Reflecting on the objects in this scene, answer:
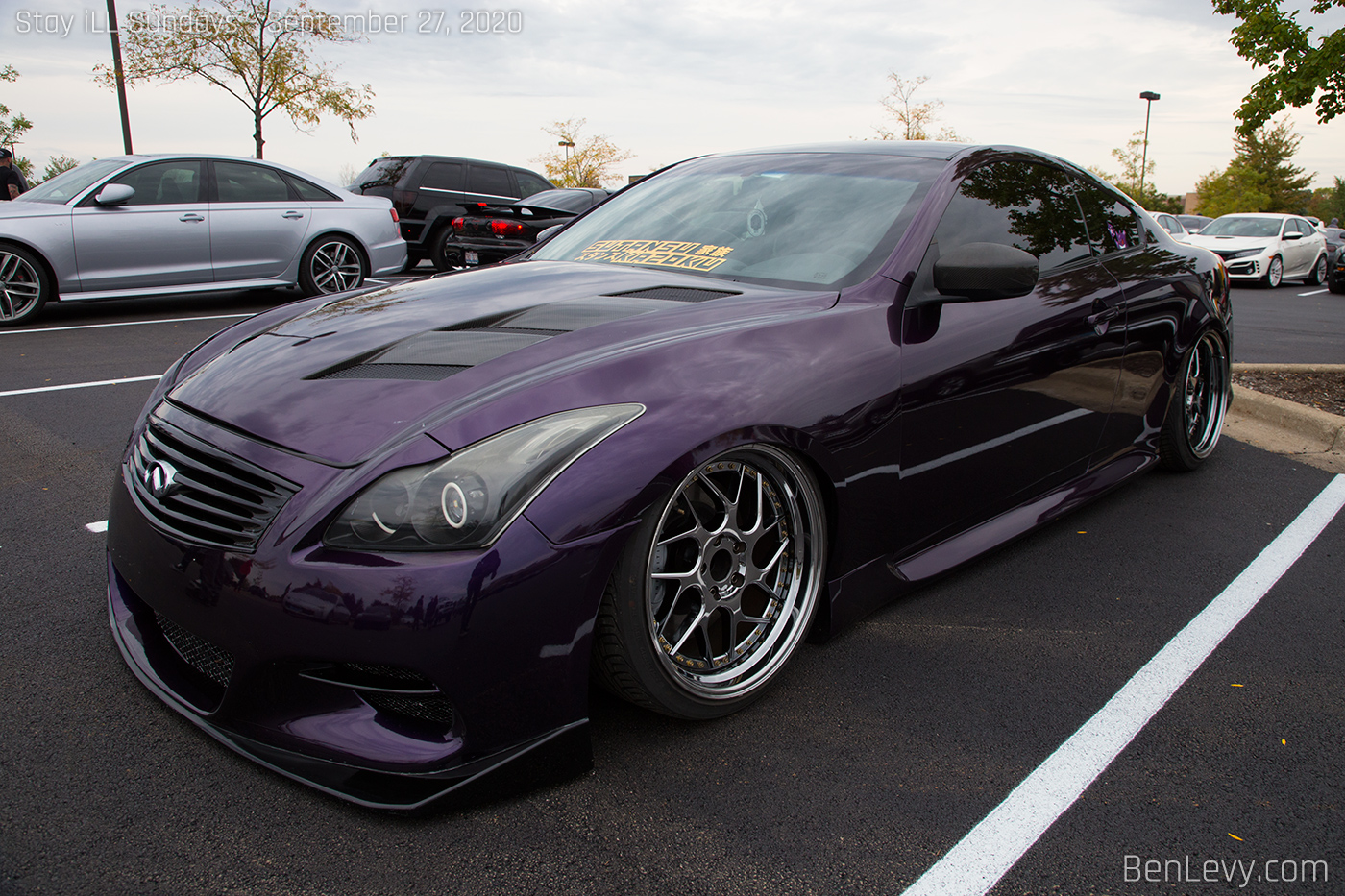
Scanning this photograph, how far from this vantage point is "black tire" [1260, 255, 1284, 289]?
19.1m

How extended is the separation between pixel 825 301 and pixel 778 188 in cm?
79

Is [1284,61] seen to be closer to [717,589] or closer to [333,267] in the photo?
[717,589]

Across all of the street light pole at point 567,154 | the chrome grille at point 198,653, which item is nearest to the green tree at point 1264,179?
the street light pole at point 567,154

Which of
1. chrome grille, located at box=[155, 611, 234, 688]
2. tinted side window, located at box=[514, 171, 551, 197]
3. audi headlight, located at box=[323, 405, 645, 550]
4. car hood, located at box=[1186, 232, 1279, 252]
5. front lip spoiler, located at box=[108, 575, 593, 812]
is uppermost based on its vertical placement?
tinted side window, located at box=[514, 171, 551, 197]

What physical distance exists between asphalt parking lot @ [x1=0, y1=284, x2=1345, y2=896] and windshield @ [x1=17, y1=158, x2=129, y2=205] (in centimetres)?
626

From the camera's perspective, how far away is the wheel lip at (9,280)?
7.84 metres

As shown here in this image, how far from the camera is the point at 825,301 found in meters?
2.58

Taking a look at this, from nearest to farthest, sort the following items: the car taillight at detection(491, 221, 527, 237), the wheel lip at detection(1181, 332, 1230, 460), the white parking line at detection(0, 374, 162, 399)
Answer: the wheel lip at detection(1181, 332, 1230, 460), the white parking line at detection(0, 374, 162, 399), the car taillight at detection(491, 221, 527, 237)

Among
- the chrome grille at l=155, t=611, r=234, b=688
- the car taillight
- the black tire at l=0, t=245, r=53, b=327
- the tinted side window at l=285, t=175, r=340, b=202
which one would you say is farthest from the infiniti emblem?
the car taillight

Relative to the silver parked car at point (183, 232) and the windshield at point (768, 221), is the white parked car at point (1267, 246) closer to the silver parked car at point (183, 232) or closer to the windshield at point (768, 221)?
the silver parked car at point (183, 232)

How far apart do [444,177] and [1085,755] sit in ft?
43.7

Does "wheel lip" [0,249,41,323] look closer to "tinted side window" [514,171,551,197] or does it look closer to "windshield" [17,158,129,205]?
"windshield" [17,158,129,205]

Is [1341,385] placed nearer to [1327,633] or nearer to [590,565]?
[1327,633]

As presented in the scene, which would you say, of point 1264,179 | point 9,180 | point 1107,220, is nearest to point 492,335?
point 1107,220
